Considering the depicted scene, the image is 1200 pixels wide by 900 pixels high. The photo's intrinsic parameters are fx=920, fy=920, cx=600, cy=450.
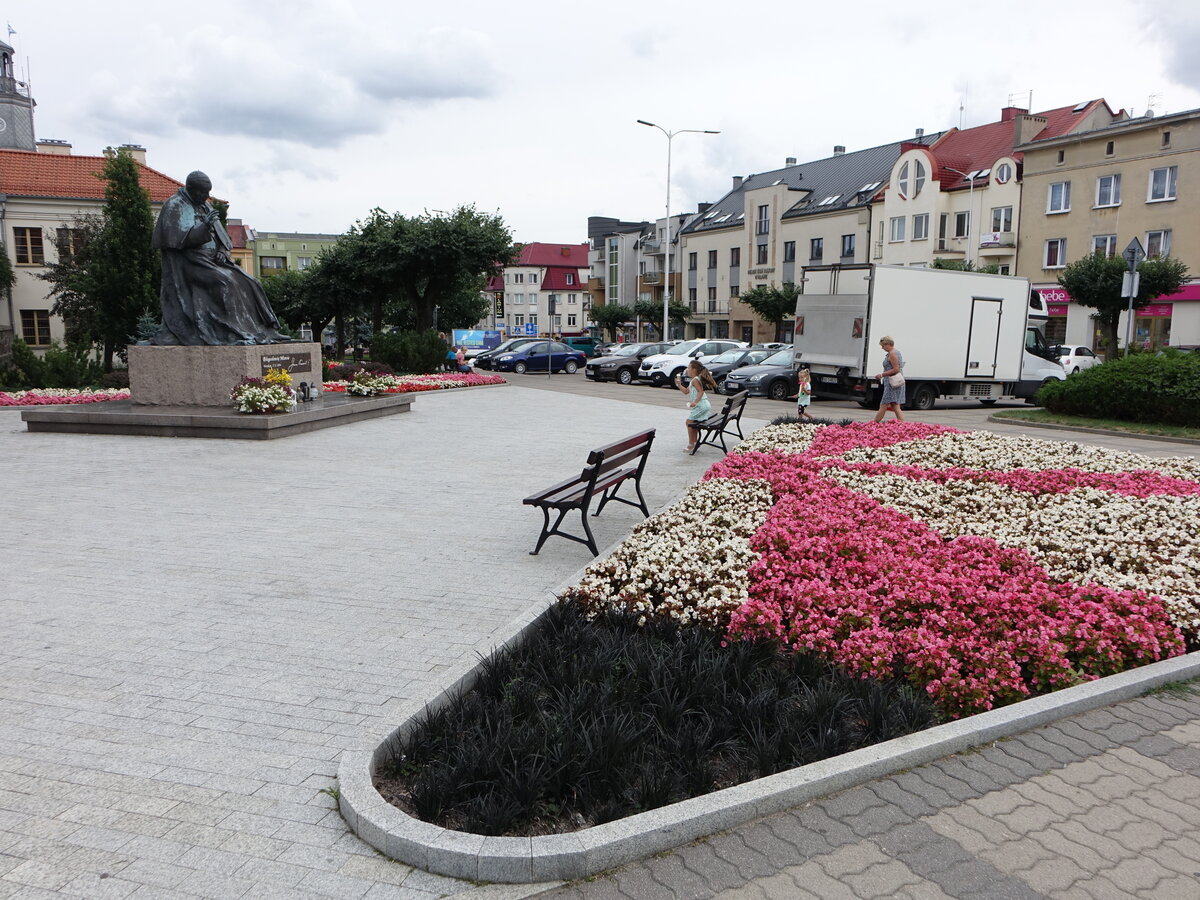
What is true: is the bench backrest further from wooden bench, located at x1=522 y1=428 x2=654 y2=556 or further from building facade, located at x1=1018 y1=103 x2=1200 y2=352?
building facade, located at x1=1018 y1=103 x2=1200 y2=352

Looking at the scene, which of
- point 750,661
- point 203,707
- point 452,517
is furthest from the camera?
point 452,517

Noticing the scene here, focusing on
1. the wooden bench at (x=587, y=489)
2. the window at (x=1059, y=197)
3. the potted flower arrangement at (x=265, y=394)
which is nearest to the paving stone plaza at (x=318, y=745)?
the wooden bench at (x=587, y=489)

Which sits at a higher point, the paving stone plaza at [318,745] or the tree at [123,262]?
the tree at [123,262]

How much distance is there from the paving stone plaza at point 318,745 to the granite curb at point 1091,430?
1277 cm

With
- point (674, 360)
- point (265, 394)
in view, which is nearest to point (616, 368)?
point (674, 360)

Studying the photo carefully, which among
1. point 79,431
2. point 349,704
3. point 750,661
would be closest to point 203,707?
point 349,704

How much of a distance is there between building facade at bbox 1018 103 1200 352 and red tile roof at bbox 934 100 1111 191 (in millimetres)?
2491

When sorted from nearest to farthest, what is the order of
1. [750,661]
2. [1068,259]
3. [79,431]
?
[750,661], [79,431], [1068,259]

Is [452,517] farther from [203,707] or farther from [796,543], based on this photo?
[203,707]

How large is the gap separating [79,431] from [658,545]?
12.0 m

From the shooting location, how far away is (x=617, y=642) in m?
4.92

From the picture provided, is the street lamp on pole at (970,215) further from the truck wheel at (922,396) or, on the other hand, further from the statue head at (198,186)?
the statue head at (198,186)

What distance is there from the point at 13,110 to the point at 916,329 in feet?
194

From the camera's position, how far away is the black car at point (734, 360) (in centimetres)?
3003
